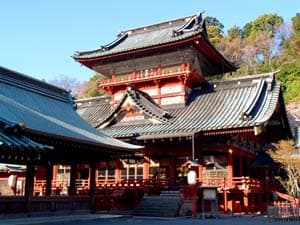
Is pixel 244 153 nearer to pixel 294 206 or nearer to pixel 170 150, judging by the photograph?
pixel 170 150

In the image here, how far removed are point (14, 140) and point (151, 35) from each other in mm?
23704

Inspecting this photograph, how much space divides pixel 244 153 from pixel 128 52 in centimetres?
1185

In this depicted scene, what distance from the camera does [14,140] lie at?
12.7 m

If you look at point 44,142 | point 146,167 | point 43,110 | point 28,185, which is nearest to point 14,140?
point 44,142

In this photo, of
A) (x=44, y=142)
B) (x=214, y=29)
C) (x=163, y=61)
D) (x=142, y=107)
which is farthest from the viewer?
(x=214, y=29)

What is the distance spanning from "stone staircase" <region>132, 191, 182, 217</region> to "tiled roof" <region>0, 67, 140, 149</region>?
3457 millimetres

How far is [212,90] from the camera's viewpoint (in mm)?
31094

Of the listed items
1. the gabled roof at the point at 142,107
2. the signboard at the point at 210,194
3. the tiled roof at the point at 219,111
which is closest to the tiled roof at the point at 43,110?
the signboard at the point at 210,194

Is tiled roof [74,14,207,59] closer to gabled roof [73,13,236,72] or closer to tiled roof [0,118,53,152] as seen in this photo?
gabled roof [73,13,236,72]

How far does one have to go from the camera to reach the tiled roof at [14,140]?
12151 millimetres

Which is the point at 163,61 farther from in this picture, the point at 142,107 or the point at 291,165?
the point at 291,165

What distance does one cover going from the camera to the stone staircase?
20.6 m

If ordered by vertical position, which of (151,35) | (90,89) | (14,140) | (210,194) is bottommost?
(210,194)

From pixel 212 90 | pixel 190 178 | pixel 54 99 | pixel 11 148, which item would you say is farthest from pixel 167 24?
pixel 11 148
